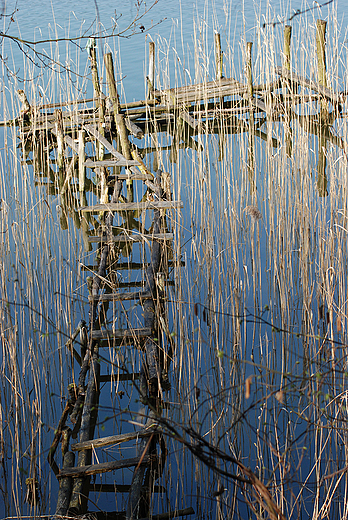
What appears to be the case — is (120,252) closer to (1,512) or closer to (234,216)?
(234,216)

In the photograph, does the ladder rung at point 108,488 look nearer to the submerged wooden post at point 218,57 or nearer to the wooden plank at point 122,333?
the wooden plank at point 122,333

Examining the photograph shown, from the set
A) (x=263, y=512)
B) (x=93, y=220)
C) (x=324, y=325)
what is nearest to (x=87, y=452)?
(x=263, y=512)

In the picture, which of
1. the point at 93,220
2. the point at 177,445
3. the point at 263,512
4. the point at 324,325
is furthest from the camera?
the point at 93,220

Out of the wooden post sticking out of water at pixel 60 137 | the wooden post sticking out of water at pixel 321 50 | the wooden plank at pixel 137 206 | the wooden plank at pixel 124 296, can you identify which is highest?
the wooden post sticking out of water at pixel 321 50

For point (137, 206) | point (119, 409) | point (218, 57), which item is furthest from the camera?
point (218, 57)

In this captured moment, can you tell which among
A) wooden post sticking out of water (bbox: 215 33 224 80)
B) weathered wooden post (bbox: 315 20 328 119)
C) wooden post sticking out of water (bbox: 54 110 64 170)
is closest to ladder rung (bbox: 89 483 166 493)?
wooden post sticking out of water (bbox: 54 110 64 170)

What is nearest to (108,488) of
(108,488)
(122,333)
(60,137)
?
(108,488)

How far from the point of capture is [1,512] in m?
2.04

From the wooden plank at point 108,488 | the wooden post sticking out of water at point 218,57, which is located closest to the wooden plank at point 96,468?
the wooden plank at point 108,488

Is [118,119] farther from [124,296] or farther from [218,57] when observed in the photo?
[124,296]

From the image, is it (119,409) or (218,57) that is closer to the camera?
(119,409)

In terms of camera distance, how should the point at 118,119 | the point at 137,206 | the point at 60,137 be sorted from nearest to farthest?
the point at 137,206 < the point at 118,119 < the point at 60,137

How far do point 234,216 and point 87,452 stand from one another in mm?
1657

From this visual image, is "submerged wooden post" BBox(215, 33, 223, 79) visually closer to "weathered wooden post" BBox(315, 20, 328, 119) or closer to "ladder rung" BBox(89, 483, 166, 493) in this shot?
"weathered wooden post" BBox(315, 20, 328, 119)
